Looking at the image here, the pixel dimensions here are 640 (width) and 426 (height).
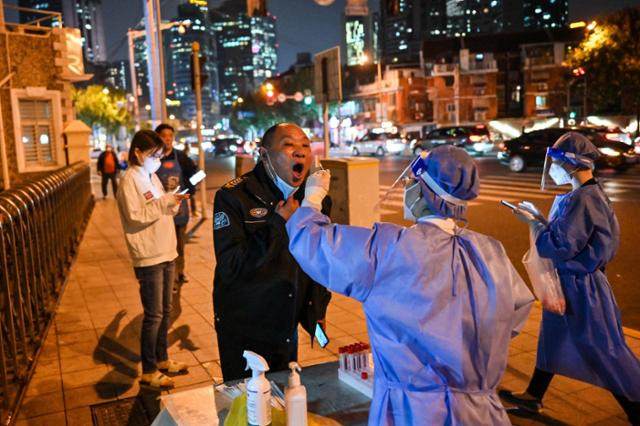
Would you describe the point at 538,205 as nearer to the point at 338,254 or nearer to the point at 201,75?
the point at 201,75

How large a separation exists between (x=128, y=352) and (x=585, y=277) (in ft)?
13.6

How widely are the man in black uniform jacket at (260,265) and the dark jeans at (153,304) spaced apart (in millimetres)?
1678

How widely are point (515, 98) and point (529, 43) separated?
213 inches

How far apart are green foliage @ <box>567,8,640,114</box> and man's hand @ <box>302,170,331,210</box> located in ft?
118

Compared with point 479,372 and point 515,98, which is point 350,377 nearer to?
point 479,372

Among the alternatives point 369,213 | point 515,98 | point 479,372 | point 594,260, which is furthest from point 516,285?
point 515,98

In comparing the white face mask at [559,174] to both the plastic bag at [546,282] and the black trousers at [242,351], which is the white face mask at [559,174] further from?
the black trousers at [242,351]

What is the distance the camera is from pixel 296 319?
330cm

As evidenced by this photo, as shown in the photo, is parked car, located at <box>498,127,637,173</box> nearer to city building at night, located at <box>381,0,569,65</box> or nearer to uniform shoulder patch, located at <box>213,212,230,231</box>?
uniform shoulder patch, located at <box>213,212,230,231</box>

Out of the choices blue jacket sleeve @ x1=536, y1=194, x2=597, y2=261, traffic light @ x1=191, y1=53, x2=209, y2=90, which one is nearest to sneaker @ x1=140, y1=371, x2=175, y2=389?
blue jacket sleeve @ x1=536, y1=194, x2=597, y2=261

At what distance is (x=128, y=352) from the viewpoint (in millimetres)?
5934

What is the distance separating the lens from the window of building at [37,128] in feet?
57.1

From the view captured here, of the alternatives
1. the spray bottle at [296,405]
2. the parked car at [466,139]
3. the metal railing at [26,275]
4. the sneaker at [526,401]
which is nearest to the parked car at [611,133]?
the parked car at [466,139]

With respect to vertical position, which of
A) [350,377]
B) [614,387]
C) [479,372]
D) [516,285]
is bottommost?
[614,387]
